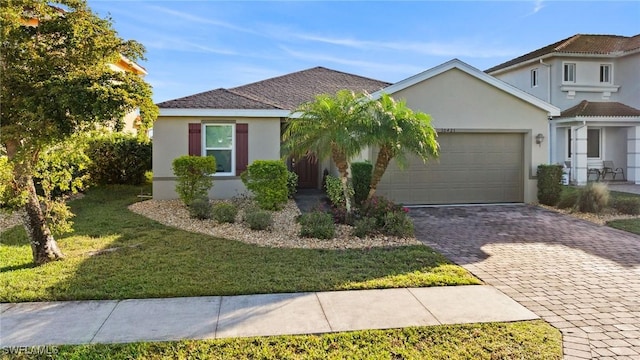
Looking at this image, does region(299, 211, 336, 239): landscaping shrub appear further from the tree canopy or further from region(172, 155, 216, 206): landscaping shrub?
region(172, 155, 216, 206): landscaping shrub

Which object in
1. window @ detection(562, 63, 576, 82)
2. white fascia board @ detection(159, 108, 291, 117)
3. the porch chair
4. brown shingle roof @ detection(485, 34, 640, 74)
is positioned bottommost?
the porch chair

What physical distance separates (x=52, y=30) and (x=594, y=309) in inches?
318

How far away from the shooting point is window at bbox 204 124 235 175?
1342 centimetres

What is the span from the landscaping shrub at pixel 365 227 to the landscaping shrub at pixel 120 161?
34.5ft

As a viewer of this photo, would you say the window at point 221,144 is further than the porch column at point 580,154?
No

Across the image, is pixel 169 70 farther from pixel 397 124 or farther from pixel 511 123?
pixel 511 123

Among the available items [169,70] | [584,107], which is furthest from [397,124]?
[584,107]

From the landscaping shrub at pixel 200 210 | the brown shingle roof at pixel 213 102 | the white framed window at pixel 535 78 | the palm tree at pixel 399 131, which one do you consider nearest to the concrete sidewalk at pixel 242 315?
the palm tree at pixel 399 131

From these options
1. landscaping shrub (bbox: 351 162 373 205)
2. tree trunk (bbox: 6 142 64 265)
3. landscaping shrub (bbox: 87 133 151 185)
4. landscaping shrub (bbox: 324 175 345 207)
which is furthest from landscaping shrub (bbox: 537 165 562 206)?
landscaping shrub (bbox: 87 133 151 185)

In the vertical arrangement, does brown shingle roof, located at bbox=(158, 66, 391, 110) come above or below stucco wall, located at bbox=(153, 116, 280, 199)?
above

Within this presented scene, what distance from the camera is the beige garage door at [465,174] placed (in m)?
13.1

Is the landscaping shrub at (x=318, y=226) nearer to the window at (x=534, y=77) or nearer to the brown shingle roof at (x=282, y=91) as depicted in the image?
the brown shingle roof at (x=282, y=91)

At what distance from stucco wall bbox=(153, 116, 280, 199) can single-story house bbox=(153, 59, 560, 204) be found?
0.10 feet

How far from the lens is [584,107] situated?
64.5 feet
